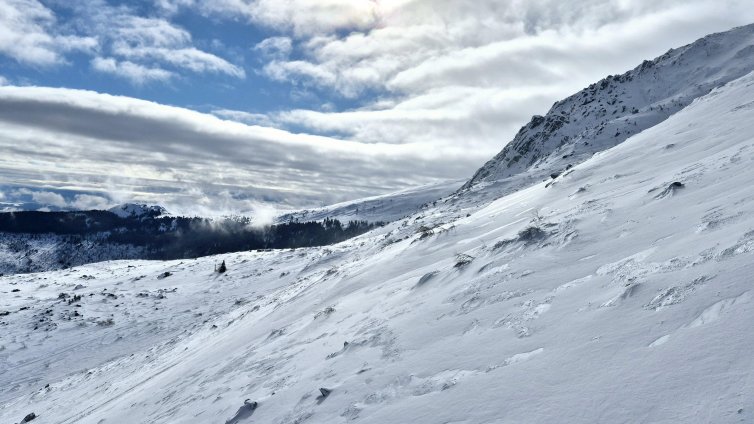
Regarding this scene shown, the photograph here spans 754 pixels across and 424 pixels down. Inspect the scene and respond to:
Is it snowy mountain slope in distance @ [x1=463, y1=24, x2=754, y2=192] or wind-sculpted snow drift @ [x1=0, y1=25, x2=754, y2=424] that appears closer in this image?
wind-sculpted snow drift @ [x1=0, y1=25, x2=754, y2=424]

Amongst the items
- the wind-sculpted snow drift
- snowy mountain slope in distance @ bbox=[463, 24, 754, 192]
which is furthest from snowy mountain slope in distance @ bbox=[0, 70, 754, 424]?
snowy mountain slope in distance @ bbox=[463, 24, 754, 192]

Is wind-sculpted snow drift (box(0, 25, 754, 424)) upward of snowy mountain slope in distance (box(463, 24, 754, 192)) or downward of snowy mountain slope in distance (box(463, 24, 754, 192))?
downward

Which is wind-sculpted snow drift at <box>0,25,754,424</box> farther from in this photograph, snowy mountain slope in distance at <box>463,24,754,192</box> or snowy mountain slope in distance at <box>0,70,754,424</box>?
snowy mountain slope in distance at <box>463,24,754,192</box>

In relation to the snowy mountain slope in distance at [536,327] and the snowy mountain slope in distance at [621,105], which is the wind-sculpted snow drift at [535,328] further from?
the snowy mountain slope in distance at [621,105]

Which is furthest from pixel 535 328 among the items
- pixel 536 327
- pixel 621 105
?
pixel 621 105

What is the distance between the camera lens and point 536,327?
5.72 meters

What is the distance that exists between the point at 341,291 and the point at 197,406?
542 centimetres

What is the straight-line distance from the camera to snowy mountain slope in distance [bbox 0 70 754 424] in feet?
13.1

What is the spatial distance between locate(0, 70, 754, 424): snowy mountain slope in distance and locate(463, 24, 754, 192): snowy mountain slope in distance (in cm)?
4148

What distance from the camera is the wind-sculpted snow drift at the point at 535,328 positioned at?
399 centimetres

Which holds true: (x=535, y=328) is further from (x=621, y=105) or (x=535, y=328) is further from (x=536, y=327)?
(x=621, y=105)

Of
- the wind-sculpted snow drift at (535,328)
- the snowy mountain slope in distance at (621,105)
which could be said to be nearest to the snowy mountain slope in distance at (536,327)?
the wind-sculpted snow drift at (535,328)

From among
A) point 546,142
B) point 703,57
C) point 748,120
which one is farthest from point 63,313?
point 703,57

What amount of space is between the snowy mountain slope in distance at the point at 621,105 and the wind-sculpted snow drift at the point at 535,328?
133 ft
